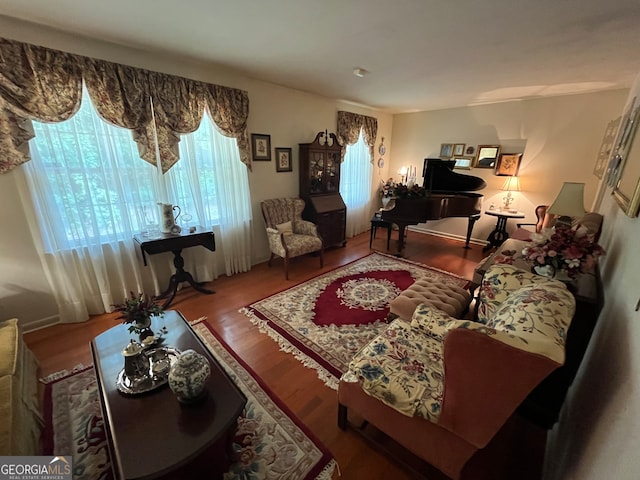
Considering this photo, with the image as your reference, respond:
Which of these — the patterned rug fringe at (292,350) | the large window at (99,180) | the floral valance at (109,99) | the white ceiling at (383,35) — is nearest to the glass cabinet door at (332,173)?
the white ceiling at (383,35)

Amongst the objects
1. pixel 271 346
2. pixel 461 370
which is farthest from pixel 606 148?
pixel 271 346

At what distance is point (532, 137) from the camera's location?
169 inches

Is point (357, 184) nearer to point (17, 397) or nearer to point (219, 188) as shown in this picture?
point (219, 188)

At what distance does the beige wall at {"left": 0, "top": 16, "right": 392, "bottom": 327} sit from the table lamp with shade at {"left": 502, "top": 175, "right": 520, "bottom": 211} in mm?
3221

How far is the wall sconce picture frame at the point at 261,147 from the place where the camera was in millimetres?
3545

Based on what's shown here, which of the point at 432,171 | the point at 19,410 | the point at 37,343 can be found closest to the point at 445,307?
the point at 19,410

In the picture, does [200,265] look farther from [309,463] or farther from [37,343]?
[309,463]

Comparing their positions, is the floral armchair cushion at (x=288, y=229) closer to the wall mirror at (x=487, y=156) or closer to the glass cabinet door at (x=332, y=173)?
the glass cabinet door at (x=332, y=173)

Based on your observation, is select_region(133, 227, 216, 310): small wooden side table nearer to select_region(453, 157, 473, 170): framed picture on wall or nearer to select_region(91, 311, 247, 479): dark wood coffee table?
select_region(91, 311, 247, 479): dark wood coffee table

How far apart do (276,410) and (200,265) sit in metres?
2.24

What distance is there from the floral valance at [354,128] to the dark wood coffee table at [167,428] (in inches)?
171

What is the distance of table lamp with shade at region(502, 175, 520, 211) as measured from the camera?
4469 millimetres

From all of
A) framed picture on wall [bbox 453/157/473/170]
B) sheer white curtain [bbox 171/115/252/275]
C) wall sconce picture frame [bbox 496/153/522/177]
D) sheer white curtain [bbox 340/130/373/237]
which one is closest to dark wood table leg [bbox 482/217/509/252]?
wall sconce picture frame [bbox 496/153/522/177]

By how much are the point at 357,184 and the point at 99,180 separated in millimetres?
4224
